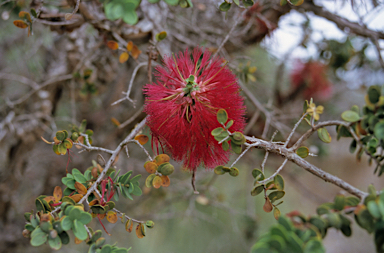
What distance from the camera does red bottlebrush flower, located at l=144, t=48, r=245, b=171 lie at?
58cm

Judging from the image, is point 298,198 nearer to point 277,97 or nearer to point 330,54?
point 277,97

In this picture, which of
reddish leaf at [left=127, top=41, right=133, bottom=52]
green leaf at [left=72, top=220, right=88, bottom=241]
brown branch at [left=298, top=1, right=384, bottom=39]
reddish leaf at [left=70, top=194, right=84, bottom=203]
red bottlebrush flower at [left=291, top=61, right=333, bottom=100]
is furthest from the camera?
red bottlebrush flower at [left=291, top=61, right=333, bottom=100]

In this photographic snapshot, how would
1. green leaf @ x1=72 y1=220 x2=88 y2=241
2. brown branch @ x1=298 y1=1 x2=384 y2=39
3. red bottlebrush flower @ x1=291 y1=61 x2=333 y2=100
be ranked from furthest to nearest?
red bottlebrush flower @ x1=291 y1=61 x2=333 y2=100 < brown branch @ x1=298 y1=1 x2=384 y2=39 < green leaf @ x1=72 y1=220 x2=88 y2=241

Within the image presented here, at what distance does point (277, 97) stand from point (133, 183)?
1512 millimetres

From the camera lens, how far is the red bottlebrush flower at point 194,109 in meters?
0.58

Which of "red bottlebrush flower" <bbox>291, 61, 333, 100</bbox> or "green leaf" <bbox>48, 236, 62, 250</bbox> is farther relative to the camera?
"red bottlebrush flower" <bbox>291, 61, 333, 100</bbox>

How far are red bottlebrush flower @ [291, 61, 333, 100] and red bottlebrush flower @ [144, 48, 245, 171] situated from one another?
1401mm

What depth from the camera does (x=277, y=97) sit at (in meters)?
1.83

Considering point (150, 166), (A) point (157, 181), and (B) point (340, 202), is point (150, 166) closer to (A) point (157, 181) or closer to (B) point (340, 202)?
(A) point (157, 181)

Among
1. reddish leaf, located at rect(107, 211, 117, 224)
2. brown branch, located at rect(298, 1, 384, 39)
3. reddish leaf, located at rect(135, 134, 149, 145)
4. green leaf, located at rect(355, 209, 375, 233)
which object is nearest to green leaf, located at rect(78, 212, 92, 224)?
reddish leaf, located at rect(107, 211, 117, 224)

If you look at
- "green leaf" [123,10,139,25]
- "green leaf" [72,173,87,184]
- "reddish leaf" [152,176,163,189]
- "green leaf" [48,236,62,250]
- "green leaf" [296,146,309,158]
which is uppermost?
"green leaf" [123,10,139,25]

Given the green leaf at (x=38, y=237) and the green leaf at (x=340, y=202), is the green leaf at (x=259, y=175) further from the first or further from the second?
the green leaf at (x=38, y=237)

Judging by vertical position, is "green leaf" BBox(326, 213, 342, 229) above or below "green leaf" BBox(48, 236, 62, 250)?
above

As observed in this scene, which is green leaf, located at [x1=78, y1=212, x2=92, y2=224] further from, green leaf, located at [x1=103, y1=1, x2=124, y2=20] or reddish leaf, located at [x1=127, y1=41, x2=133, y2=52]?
reddish leaf, located at [x1=127, y1=41, x2=133, y2=52]
